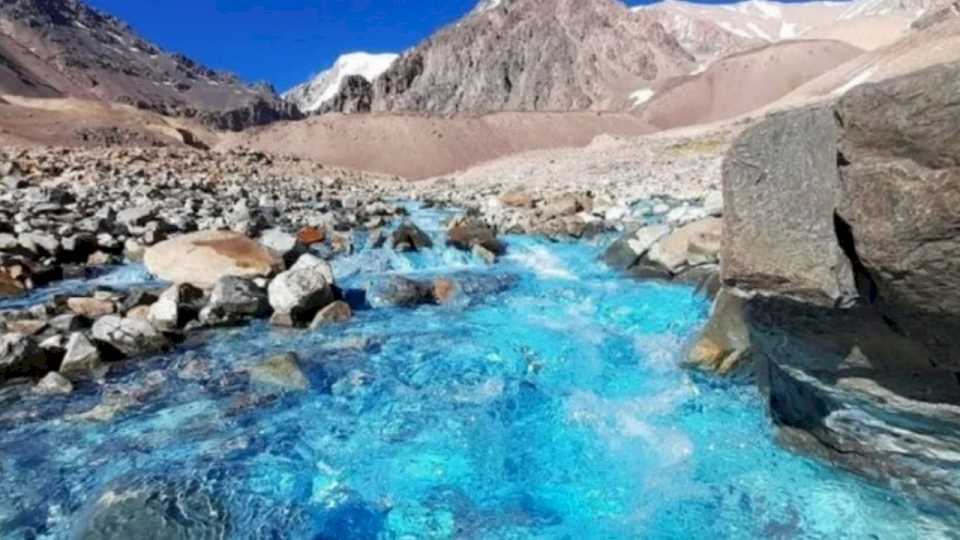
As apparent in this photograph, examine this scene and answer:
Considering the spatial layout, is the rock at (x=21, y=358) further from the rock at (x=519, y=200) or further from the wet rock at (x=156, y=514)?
the rock at (x=519, y=200)

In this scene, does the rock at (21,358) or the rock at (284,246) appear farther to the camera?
the rock at (284,246)

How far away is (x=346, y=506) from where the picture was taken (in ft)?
17.0

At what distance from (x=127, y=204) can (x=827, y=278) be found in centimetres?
1662

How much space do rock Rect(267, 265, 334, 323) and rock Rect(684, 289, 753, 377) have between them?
191 inches

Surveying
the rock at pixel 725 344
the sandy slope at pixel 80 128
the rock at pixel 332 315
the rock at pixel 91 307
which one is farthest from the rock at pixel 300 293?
the sandy slope at pixel 80 128

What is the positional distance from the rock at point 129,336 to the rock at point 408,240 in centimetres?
669

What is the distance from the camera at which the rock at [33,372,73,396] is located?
23.0ft

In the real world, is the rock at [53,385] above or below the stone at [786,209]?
below

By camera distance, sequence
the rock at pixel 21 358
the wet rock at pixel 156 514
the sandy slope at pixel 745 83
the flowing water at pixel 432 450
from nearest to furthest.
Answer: the wet rock at pixel 156 514
the flowing water at pixel 432 450
the rock at pixel 21 358
the sandy slope at pixel 745 83

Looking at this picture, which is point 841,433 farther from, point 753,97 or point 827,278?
point 753,97

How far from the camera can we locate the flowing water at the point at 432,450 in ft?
16.0

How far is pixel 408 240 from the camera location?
49.5 feet

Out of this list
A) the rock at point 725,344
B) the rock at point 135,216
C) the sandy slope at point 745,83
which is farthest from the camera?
the sandy slope at point 745,83

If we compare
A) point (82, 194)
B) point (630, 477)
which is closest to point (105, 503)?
point (630, 477)
